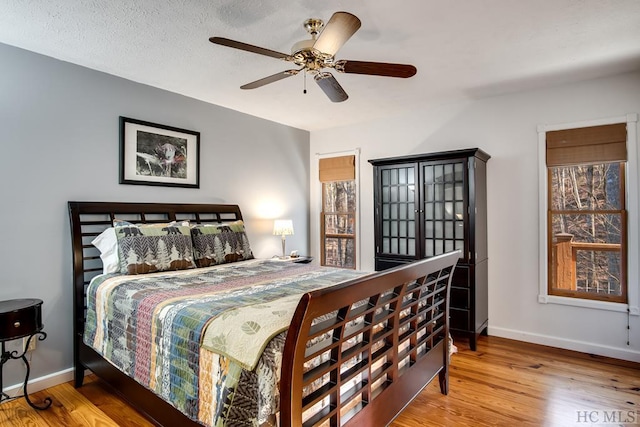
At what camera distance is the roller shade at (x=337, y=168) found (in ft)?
16.5

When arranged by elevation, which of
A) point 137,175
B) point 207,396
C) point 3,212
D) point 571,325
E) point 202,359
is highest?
point 137,175

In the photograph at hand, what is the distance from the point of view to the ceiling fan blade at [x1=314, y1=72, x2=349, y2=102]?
2.28 m

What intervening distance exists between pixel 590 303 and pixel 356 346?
9.92 feet

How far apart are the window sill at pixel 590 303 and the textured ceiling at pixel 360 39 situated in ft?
7.15

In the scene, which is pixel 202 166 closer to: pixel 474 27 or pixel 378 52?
pixel 378 52

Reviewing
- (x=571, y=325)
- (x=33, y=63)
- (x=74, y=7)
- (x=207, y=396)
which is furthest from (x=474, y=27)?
(x=33, y=63)

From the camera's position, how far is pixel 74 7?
7.05ft

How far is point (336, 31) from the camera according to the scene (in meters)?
A: 1.79

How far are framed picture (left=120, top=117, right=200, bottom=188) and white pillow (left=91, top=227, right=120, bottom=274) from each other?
0.62 metres

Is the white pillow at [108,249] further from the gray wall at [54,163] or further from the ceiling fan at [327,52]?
the ceiling fan at [327,52]

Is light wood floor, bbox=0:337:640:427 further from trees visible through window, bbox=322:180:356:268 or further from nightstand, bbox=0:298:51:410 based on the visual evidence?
trees visible through window, bbox=322:180:356:268

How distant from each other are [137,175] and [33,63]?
1153mm

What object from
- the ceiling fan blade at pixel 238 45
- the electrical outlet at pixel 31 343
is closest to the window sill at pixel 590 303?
the ceiling fan blade at pixel 238 45

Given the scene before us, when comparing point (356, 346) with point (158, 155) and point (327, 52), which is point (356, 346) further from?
point (158, 155)
